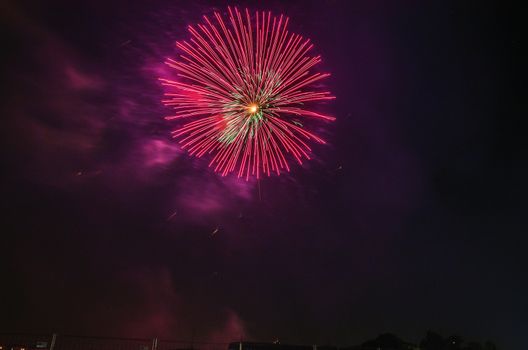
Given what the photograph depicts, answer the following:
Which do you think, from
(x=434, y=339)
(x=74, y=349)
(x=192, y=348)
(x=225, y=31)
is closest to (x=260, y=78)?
(x=225, y=31)

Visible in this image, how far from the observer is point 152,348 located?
15922mm

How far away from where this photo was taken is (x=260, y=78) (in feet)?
62.2

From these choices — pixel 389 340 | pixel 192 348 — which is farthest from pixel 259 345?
pixel 192 348

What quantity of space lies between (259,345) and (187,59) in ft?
141

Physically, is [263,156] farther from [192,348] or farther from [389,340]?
[389,340]

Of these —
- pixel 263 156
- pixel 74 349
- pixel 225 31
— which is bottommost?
pixel 74 349

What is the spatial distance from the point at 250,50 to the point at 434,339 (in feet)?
192

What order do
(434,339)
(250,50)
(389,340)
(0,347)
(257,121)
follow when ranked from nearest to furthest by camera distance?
(0,347) → (250,50) → (257,121) → (434,339) → (389,340)

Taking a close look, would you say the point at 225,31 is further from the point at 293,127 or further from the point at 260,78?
the point at 293,127

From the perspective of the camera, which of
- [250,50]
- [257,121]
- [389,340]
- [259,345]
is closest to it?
[250,50]

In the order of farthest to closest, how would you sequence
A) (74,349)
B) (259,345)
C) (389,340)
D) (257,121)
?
(389,340) < (259,345) < (257,121) < (74,349)

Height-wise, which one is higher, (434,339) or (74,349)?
(434,339)

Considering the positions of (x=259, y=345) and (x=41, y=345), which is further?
(x=259, y=345)

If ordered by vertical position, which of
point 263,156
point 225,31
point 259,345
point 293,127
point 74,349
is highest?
point 225,31
